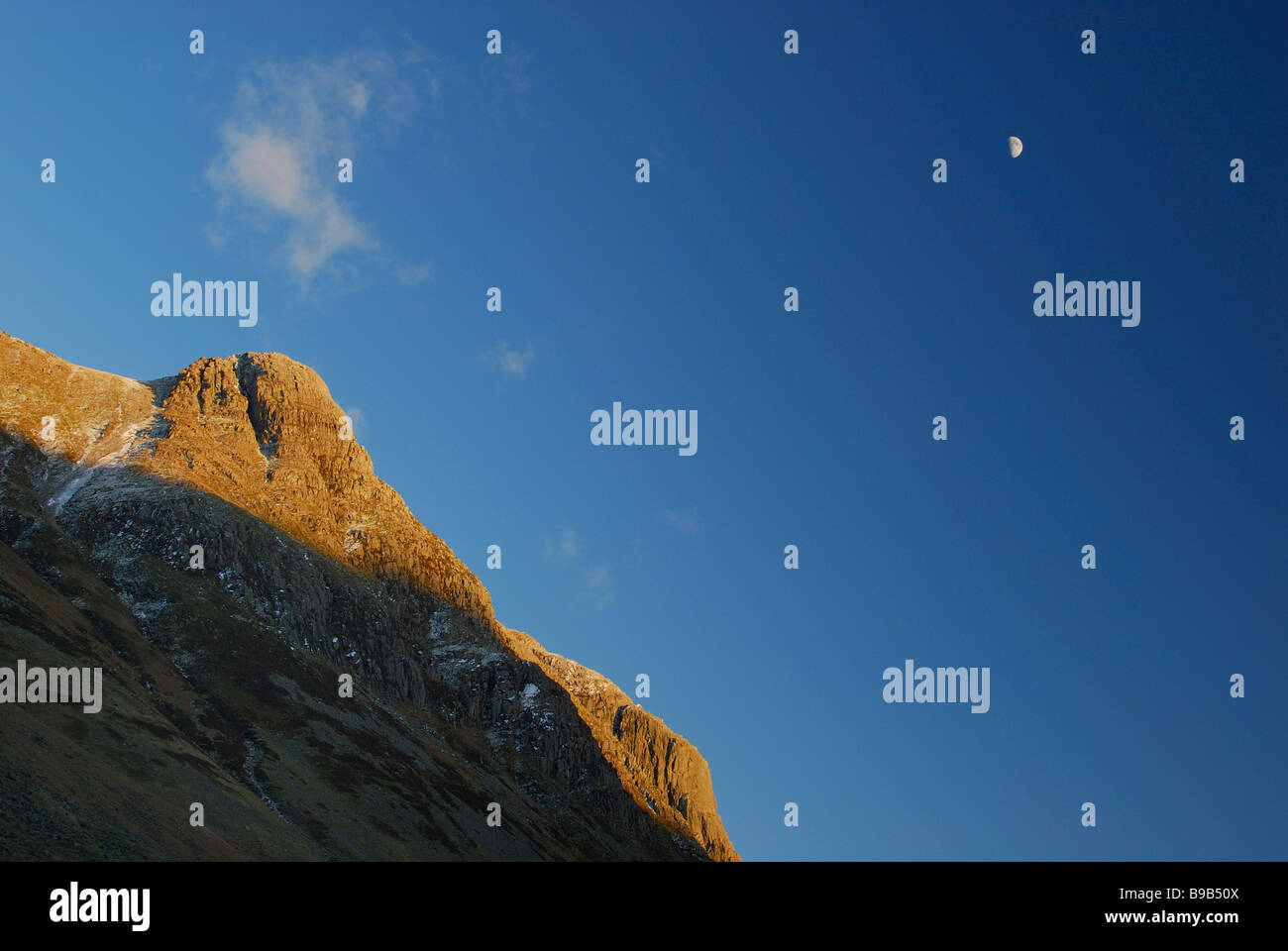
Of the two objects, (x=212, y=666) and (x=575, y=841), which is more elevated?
(x=212, y=666)

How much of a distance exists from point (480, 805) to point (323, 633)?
42946mm

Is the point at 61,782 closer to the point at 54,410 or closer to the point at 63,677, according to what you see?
the point at 63,677

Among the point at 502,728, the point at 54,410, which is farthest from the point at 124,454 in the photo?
the point at 502,728

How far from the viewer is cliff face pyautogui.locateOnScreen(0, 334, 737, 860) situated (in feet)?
396

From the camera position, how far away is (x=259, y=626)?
490 feet

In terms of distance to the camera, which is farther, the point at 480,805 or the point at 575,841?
the point at 575,841

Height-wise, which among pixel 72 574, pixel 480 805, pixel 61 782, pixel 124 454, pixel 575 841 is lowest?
pixel 575 841

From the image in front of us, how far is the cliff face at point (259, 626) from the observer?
121m

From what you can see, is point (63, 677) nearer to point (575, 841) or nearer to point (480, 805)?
point (480, 805)
